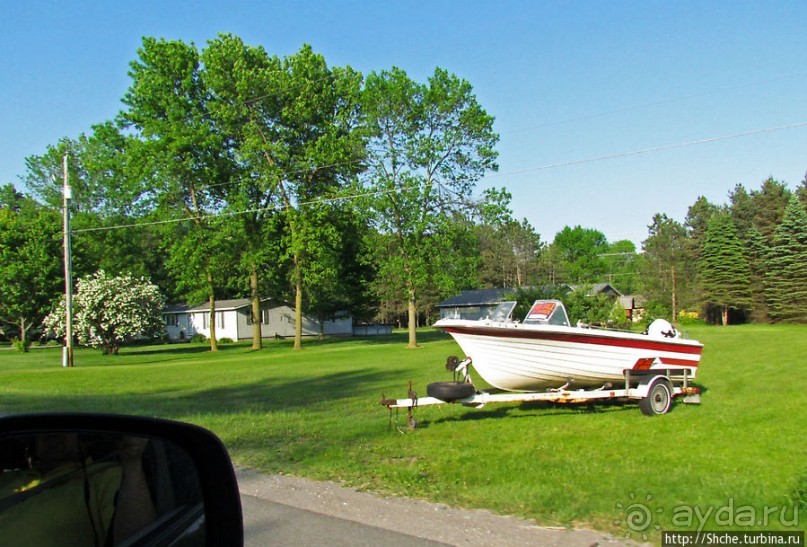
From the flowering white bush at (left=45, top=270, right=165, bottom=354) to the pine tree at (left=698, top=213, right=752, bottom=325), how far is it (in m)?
58.4

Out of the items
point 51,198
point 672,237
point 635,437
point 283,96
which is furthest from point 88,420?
point 672,237

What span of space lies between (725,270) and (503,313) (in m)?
69.5

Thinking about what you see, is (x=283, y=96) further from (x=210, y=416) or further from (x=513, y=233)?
(x=513, y=233)

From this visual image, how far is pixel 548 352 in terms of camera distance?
10.7m

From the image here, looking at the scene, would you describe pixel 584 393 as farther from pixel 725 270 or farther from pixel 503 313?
pixel 725 270

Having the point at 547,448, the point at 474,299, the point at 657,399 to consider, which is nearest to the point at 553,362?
the point at 657,399

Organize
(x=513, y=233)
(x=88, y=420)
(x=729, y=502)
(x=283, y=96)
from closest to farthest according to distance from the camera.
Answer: (x=88, y=420) → (x=729, y=502) → (x=283, y=96) → (x=513, y=233)

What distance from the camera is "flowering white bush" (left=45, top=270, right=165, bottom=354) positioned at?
4181cm

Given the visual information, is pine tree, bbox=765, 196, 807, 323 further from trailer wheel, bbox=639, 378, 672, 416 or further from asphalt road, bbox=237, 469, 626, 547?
asphalt road, bbox=237, 469, 626, 547

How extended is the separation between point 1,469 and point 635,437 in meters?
8.93

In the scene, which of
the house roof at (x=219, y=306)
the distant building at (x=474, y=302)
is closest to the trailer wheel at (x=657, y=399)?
the house roof at (x=219, y=306)

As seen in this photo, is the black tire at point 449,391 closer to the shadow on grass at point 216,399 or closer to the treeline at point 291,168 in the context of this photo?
the shadow on grass at point 216,399

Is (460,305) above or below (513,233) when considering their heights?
below

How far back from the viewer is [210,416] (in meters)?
12.4
